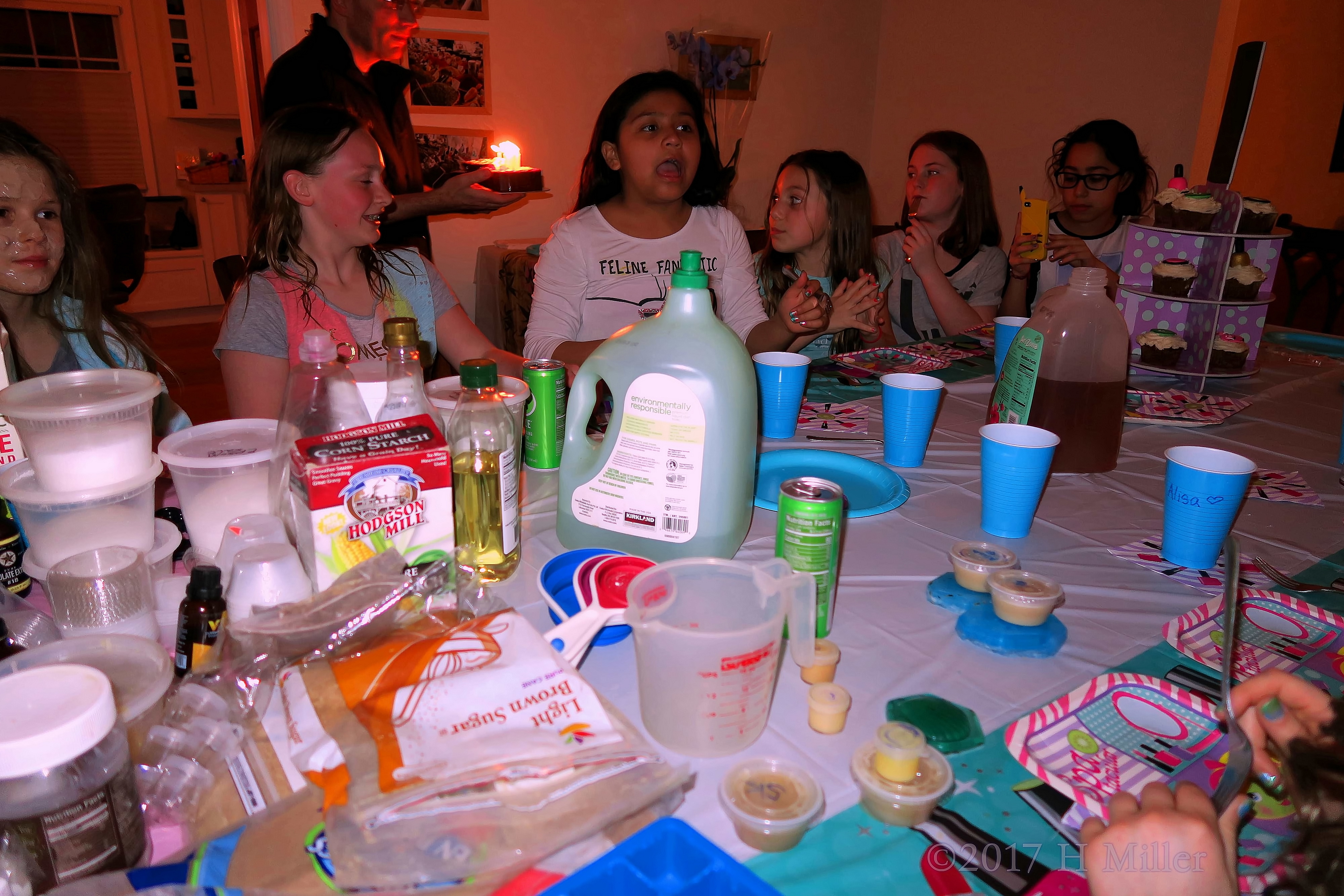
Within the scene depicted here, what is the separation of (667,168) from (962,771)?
175 cm

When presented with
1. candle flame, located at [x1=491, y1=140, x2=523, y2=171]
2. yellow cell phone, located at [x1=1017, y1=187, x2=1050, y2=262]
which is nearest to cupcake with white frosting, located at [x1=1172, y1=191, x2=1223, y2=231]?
yellow cell phone, located at [x1=1017, y1=187, x2=1050, y2=262]

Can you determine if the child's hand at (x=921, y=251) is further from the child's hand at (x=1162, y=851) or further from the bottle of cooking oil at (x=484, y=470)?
the child's hand at (x=1162, y=851)

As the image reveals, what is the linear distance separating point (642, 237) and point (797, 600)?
1701 mm

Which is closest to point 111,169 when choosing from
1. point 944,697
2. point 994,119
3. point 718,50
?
point 718,50

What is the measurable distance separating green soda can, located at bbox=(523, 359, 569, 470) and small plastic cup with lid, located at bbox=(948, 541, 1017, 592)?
60 centimetres

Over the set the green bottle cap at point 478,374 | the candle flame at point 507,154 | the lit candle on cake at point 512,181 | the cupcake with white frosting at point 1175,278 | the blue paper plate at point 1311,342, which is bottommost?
the blue paper plate at point 1311,342

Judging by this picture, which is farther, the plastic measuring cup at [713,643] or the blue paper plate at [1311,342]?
the blue paper plate at [1311,342]

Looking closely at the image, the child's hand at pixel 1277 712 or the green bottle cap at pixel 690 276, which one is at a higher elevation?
the green bottle cap at pixel 690 276

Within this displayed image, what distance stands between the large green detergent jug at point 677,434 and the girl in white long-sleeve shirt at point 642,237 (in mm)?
1061

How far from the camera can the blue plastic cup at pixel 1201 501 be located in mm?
1016

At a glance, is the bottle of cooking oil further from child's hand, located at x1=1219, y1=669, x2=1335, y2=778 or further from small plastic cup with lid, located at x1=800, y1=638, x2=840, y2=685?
child's hand, located at x1=1219, y1=669, x2=1335, y2=778

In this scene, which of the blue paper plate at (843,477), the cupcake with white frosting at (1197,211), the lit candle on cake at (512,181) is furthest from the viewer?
the lit candle on cake at (512,181)

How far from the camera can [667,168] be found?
81.9 inches

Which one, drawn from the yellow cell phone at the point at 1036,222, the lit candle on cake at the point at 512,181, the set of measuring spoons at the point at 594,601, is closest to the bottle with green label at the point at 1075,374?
the set of measuring spoons at the point at 594,601
